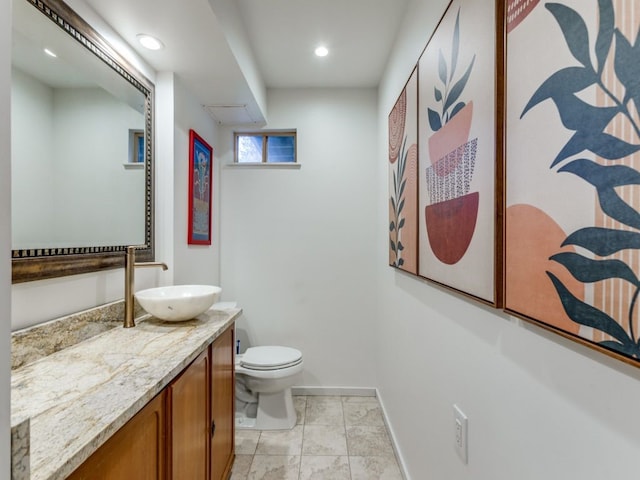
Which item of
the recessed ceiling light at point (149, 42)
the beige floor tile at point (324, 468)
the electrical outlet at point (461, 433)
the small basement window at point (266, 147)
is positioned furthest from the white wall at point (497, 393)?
the recessed ceiling light at point (149, 42)

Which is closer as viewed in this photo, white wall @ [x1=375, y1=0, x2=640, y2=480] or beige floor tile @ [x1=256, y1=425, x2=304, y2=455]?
white wall @ [x1=375, y1=0, x2=640, y2=480]

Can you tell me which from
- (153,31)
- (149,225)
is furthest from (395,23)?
(149,225)

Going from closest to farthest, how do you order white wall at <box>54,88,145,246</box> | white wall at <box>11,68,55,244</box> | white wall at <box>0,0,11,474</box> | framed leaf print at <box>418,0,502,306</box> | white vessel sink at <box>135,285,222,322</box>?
white wall at <box>0,0,11,474</box> < framed leaf print at <box>418,0,502,306</box> < white wall at <box>11,68,55,244</box> < white wall at <box>54,88,145,246</box> < white vessel sink at <box>135,285,222,322</box>

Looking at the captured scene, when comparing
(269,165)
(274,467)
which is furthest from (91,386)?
(269,165)

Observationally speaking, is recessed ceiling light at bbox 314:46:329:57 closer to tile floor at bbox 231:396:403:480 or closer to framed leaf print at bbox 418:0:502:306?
framed leaf print at bbox 418:0:502:306

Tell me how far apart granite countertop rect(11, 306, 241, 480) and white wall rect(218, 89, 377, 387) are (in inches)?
50.8

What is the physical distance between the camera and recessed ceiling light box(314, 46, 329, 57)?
2.11m

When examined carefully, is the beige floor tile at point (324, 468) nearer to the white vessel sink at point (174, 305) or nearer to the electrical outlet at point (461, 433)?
the electrical outlet at point (461, 433)

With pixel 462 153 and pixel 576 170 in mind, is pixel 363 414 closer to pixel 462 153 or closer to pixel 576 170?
pixel 462 153

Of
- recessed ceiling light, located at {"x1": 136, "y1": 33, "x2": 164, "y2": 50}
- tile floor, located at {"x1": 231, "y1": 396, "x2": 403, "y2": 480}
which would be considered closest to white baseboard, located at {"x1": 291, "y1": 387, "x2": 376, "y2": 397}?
tile floor, located at {"x1": 231, "y1": 396, "x2": 403, "y2": 480}

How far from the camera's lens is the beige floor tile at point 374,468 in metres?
1.70

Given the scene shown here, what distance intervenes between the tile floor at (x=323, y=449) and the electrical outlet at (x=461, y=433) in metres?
0.90

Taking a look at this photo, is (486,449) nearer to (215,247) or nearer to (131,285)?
(131,285)

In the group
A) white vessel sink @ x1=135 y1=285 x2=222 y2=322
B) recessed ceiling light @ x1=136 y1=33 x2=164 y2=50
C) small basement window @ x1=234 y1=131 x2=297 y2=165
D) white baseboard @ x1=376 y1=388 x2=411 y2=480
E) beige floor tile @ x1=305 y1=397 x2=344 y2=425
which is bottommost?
beige floor tile @ x1=305 y1=397 x2=344 y2=425
